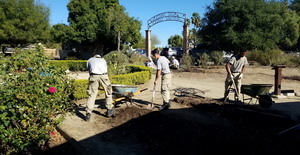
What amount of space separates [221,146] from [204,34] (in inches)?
A: 675

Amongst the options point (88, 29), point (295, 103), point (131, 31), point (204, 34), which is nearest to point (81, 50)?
point (88, 29)

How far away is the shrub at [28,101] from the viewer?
119 inches

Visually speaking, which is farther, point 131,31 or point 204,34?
point 131,31

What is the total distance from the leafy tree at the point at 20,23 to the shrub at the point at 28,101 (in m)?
25.1

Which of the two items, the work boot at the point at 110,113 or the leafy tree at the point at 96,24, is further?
the leafy tree at the point at 96,24

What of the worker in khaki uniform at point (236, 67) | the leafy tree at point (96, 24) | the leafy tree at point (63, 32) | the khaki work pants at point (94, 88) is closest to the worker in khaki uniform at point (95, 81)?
the khaki work pants at point (94, 88)

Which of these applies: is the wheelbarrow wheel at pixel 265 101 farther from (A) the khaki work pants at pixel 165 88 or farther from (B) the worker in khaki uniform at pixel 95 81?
(B) the worker in khaki uniform at pixel 95 81

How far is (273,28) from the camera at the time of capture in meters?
18.2

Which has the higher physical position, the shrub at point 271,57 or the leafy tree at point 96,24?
the leafy tree at point 96,24

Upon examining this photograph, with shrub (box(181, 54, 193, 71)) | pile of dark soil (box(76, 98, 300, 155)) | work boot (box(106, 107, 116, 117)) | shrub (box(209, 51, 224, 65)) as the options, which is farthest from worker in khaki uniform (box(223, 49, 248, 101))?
shrub (box(209, 51, 224, 65))

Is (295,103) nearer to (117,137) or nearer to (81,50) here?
(117,137)

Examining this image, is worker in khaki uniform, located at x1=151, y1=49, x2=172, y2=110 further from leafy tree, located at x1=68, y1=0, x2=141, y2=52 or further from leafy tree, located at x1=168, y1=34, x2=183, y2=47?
leafy tree, located at x1=168, y1=34, x2=183, y2=47

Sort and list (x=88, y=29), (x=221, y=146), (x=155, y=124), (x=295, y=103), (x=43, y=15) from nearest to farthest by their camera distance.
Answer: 1. (x=221, y=146)
2. (x=155, y=124)
3. (x=295, y=103)
4. (x=88, y=29)
5. (x=43, y=15)

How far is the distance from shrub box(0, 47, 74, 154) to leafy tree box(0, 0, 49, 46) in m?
25.1
